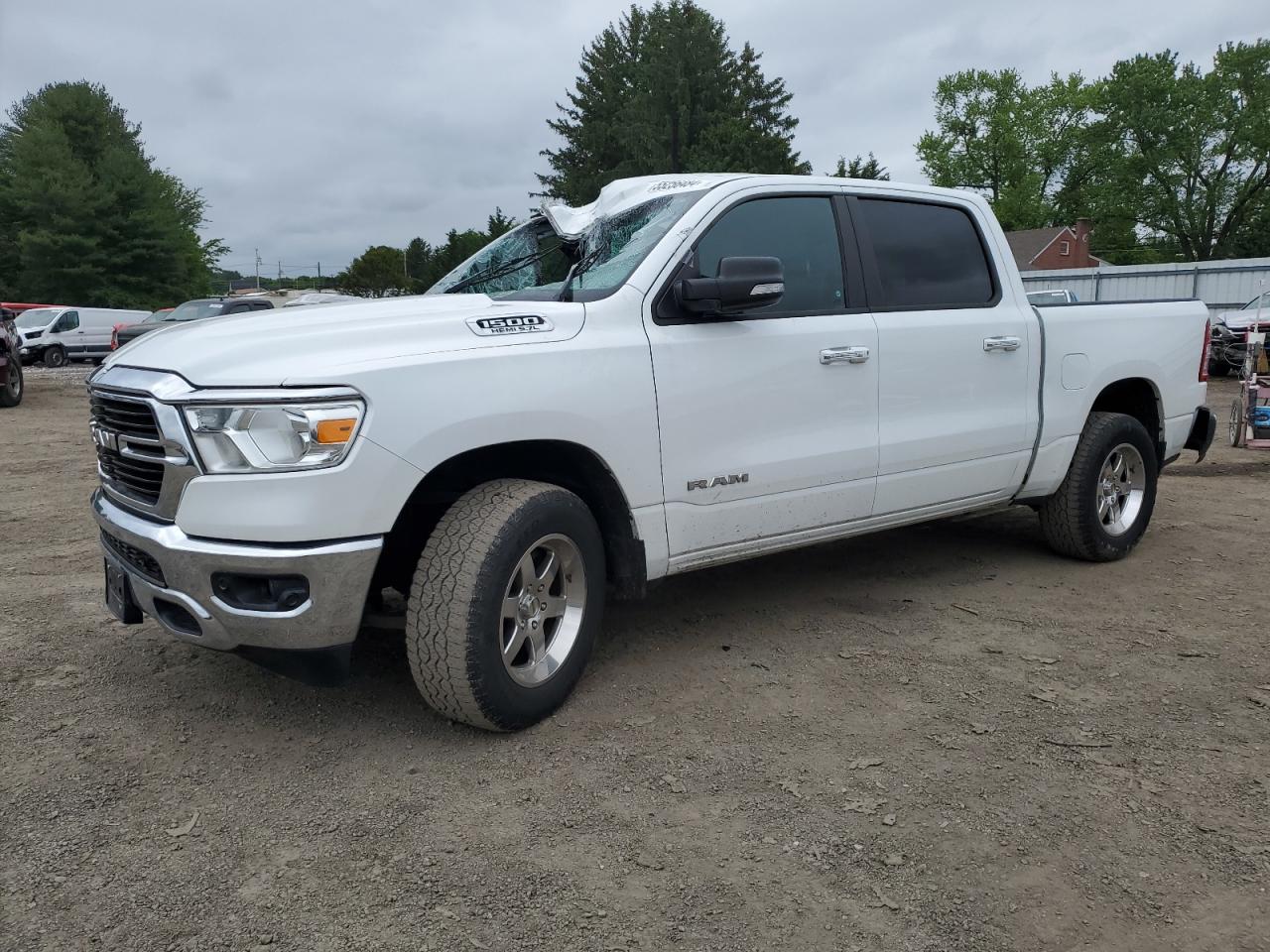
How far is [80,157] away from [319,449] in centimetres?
5391

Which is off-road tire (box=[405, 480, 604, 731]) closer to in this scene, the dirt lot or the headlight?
the dirt lot

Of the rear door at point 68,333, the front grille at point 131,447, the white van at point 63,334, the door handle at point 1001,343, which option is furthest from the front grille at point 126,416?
the rear door at point 68,333

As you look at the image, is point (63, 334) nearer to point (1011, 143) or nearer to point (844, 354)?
point (844, 354)

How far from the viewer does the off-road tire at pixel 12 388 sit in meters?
15.7

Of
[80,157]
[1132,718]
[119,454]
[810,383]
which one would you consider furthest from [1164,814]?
[80,157]

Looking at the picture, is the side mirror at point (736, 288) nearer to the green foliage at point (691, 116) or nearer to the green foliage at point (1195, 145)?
the green foliage at point (691, 116)

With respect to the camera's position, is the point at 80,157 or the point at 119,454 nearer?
the point at 119,454

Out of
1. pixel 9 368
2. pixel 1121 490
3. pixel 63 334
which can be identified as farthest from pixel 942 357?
pixel 63 334

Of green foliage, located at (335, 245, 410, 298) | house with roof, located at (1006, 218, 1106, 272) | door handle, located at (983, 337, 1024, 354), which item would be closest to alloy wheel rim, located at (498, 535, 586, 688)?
door handle, located at (983, 337, 1024, 354)

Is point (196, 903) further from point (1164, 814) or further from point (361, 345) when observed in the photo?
point (1164, 814)

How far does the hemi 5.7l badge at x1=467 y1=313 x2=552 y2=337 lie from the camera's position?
3264 mm

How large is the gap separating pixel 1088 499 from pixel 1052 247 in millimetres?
58517

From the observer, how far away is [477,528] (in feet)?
10.4

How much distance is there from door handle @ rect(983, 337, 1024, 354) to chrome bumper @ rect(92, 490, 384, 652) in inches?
120
